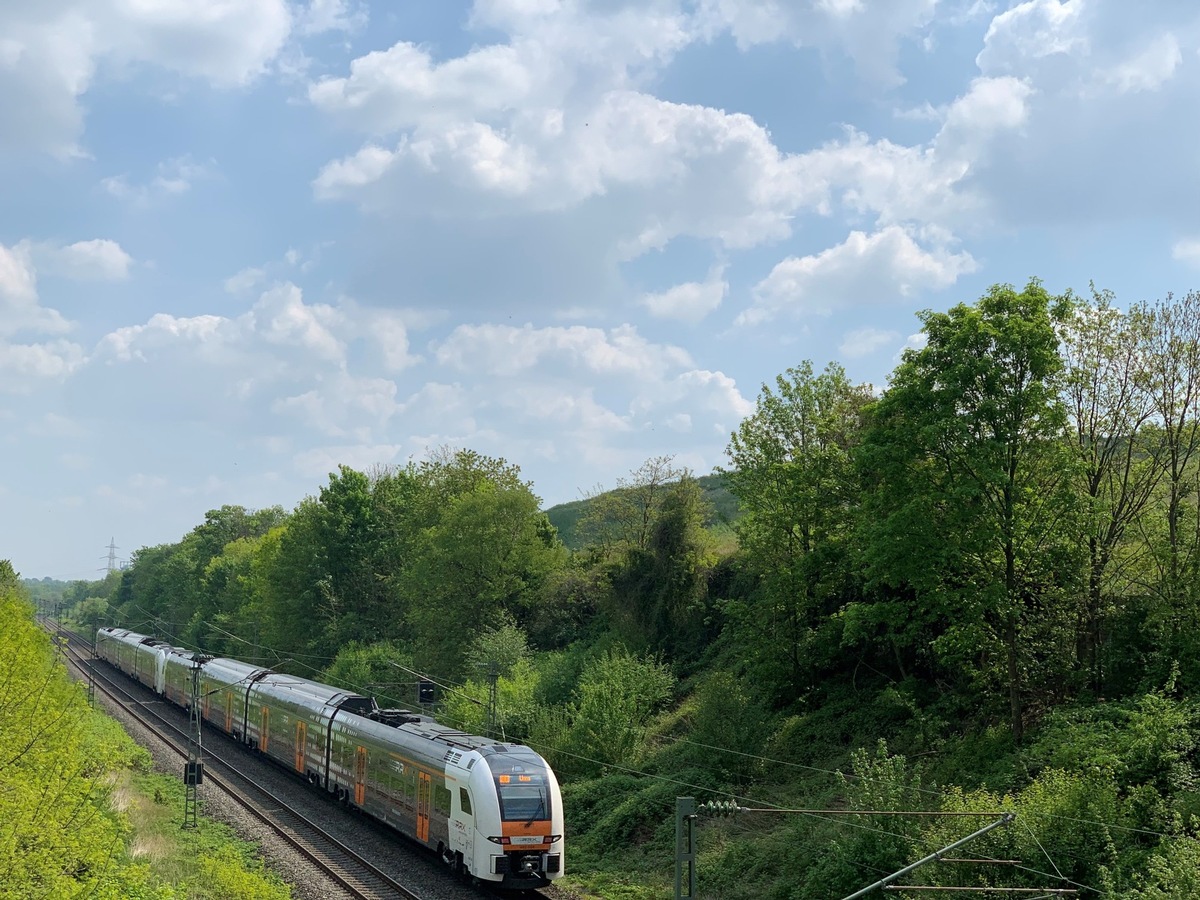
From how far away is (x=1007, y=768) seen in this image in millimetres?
25406

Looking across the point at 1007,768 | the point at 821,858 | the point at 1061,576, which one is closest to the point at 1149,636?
the point at 1061,576

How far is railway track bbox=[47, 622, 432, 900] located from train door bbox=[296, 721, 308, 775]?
1.55 metres

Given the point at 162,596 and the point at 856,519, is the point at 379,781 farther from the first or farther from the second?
the point at 162,596

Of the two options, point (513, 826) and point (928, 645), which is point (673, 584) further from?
point (513, 826)

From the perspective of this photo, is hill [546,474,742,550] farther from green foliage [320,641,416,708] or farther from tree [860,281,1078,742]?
tree [860,281,1078,742]

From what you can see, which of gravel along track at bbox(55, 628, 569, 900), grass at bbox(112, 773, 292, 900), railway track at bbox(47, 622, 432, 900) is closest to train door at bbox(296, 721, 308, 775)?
gravel along track at bbox(55, 628, 569, 900)

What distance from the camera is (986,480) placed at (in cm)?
2680

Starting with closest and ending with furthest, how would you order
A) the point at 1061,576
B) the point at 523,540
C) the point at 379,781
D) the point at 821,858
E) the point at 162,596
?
the point at 821,858 < the point at 1061,576 < the point at 379,781 < the point at 523,540 < the point at 162,596

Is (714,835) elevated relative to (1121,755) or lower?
lower

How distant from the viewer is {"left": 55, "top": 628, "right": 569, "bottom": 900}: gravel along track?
26.0 meters

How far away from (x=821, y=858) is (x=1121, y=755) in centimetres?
696

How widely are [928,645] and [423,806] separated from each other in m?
17.1

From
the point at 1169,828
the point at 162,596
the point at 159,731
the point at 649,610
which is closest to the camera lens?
the point at 1169,828

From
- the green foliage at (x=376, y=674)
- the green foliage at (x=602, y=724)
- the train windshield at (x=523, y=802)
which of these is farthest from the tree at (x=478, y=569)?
the train windshield at (x=523, y=802)
